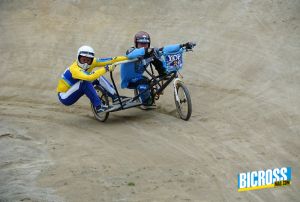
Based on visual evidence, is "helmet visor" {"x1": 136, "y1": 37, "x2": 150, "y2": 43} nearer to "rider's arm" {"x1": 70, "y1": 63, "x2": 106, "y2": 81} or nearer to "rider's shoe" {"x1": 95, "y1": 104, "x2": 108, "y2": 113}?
"rider's arm" {"x1": 70, "y1": 63, "x2": 106, "y2": 81}

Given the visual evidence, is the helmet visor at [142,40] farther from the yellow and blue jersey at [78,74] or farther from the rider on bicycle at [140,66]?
the yellow and blue jersey at [78,74]

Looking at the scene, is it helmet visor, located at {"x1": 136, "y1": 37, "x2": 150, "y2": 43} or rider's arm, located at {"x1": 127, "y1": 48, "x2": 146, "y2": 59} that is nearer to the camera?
rider's arm, located at {"x1": 127, "y1": 48, "x2": 146, "y2": 59}

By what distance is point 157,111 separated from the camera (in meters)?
11.6

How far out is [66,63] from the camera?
47.7 feet

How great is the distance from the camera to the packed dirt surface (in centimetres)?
795

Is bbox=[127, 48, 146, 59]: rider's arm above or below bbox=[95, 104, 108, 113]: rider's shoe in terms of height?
above

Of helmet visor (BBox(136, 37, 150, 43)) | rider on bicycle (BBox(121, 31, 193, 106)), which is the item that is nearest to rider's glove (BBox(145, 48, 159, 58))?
rider on bicycle (BBox(121, 31, 193, 106))

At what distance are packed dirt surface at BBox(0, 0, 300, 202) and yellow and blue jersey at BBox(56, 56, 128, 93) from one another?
795 millimetres

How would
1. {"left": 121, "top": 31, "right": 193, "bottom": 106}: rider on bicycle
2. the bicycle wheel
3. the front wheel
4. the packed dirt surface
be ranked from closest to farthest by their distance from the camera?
the packed dirt surface → the front wheel → {"left": 121, "top": 31, "right": 193, "bottom": 106}: rider on bicycle → the bicycle wheel

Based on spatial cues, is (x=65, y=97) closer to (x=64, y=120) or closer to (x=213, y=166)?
(x=64, y=120)

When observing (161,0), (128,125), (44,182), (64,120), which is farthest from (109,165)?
(161,0)

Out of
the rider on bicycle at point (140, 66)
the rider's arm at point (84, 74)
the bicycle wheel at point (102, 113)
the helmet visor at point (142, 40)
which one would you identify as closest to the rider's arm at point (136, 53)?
the rider on bicycle at point (140, 66)

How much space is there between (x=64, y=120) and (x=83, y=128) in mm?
710

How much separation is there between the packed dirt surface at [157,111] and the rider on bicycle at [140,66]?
0.59 meters
